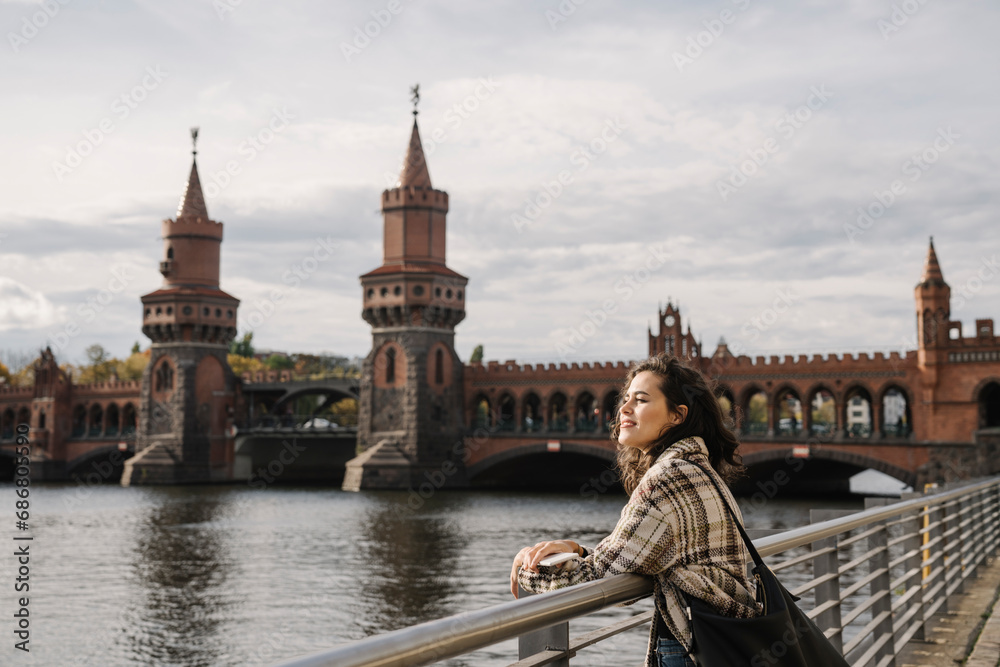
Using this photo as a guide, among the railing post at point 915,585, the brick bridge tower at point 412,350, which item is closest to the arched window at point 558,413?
the brick bridge tower at point 412,350

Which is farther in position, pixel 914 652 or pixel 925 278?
pixel 925 278

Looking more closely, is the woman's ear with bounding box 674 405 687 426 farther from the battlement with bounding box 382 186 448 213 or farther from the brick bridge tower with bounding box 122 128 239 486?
the brick bridge tower with bounding box 122 128 239 486

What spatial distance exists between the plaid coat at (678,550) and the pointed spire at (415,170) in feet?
165

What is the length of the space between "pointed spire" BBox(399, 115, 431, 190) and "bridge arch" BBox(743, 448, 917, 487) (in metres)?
22.0

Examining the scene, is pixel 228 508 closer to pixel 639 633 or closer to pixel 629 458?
pixel 639 633

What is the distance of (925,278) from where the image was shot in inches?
1571

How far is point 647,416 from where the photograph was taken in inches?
130

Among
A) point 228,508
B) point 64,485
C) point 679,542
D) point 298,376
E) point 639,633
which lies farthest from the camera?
point 298,376

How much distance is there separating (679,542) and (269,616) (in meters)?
15.2

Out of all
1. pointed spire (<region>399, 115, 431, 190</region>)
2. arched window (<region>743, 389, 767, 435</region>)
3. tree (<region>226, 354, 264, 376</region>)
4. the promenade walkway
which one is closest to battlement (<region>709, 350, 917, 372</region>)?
arched window (<region>743, 389, 767, 435</region>)

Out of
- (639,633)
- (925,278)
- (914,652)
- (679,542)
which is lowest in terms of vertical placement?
(639,633)

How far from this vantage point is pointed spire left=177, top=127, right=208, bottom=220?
6020cm

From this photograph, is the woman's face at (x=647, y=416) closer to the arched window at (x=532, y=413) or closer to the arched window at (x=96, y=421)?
the arched window at (x=532, y=413)

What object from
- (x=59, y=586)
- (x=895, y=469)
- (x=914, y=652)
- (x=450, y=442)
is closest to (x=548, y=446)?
(x=450, y=442)
